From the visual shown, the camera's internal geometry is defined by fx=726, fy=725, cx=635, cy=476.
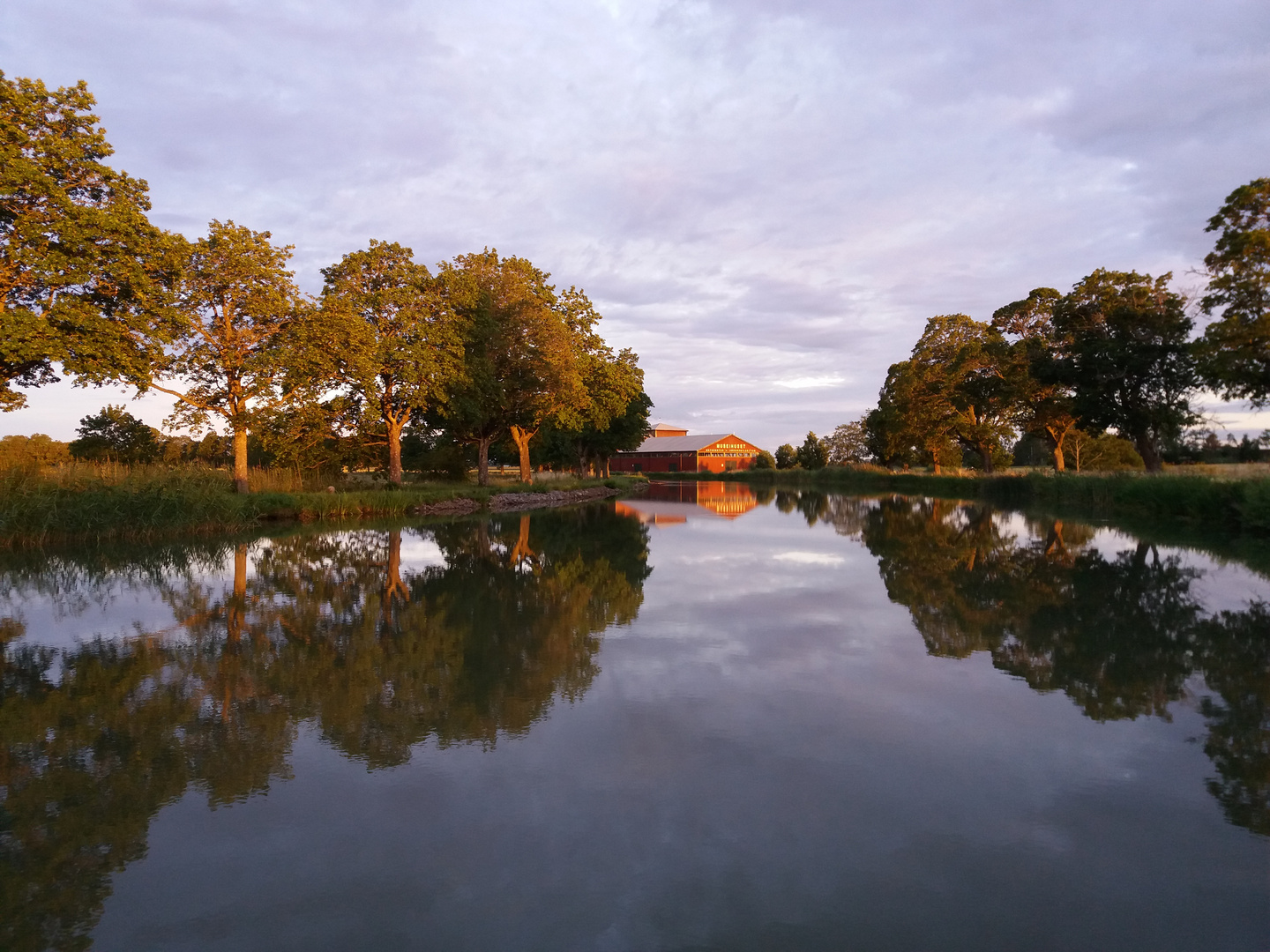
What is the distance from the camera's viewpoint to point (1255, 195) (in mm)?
22719

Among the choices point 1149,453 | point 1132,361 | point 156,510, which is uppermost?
point 1132,361

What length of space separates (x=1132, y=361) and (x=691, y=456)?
82374 mm

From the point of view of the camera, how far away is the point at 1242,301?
22.7 m

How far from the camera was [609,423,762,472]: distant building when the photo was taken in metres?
112

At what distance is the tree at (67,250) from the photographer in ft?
60.0

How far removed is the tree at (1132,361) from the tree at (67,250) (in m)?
36.5

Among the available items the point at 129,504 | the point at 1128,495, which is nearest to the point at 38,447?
the point at 129,504

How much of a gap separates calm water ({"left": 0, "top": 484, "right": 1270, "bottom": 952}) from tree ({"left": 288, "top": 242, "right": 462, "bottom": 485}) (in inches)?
732

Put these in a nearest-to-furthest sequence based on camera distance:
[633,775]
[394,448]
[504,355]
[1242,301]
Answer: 1. [633,775]
2. [1242,301]
3. [394,448]
4. [504,355]

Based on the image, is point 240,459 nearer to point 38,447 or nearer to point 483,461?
point 483,461

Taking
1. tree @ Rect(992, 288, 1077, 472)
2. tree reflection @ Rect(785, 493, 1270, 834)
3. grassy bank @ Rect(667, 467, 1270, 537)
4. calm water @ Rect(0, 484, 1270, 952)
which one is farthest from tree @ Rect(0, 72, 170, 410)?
tree @ Rect(992, 288, 1077, 472)

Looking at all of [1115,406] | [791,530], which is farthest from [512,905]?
[1115,406]

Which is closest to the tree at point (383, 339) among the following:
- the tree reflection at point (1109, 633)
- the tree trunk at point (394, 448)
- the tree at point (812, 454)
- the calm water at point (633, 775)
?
the tree trunk at point (394, 448)

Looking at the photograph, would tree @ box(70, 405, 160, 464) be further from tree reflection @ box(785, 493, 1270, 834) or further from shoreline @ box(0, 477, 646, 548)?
tree reflection @ box(785, 493, 1270, 834)
